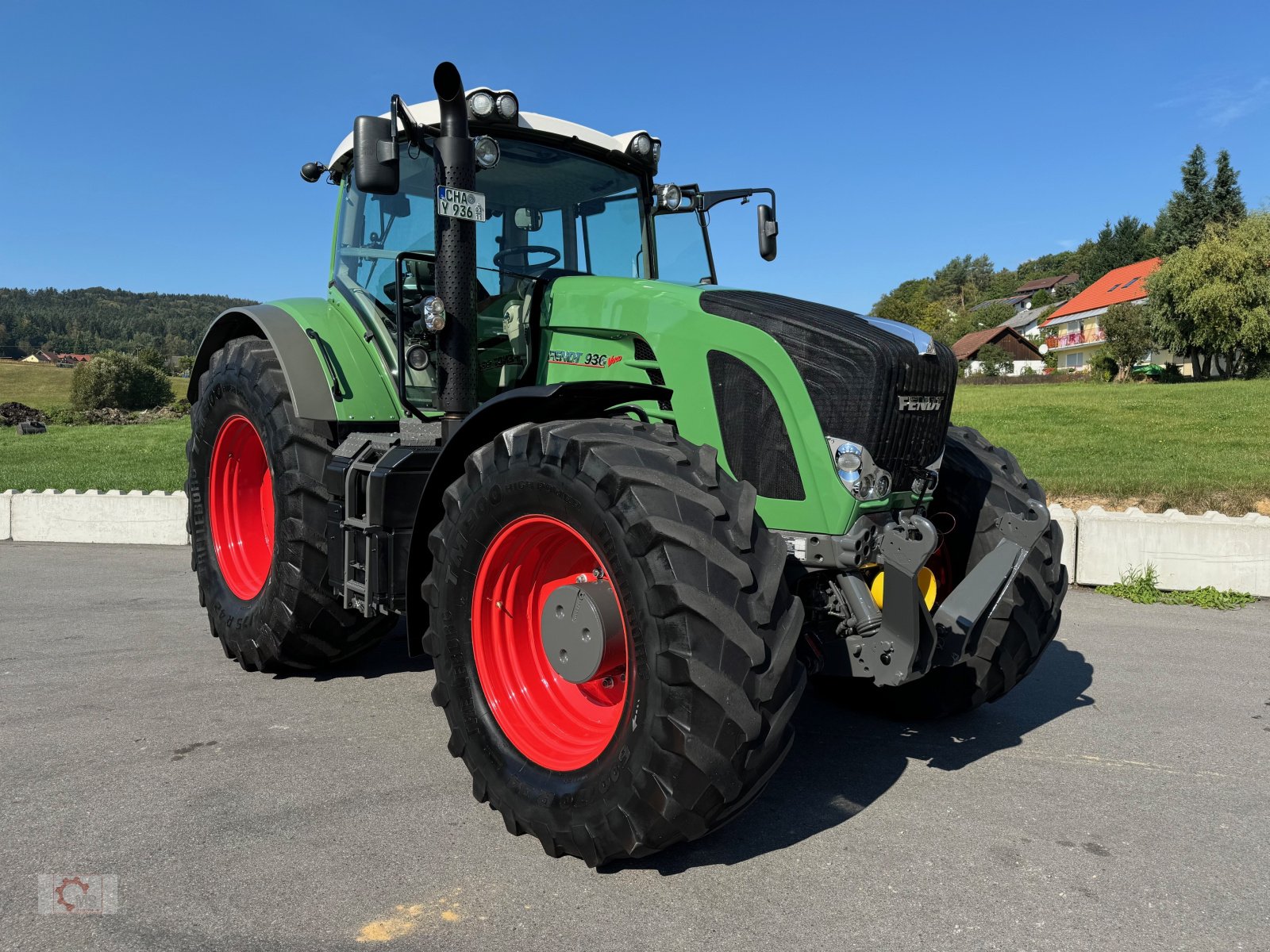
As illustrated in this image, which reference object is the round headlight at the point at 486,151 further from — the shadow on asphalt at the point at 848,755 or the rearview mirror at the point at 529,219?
the shadow on asphalt at the point at 848,755

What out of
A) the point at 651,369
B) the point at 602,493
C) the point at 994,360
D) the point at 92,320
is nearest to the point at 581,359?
the point at 651,369

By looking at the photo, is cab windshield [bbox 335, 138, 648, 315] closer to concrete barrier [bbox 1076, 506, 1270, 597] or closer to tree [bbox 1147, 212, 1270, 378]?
concrete barrier [bbox 1076, 506, 1270, 597]

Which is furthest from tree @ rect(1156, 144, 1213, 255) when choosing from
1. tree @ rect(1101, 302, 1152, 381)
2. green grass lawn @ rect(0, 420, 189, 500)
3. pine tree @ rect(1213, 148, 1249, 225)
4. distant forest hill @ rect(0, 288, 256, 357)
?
distant forest hill @ rect(0, 288, 256, 357)

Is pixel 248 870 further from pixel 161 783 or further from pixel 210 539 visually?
pixel 210 539

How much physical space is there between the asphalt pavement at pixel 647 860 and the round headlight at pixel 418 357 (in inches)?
63.3

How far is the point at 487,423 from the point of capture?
11.8ft

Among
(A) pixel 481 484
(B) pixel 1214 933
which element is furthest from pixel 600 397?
(B) pixel 1214 933

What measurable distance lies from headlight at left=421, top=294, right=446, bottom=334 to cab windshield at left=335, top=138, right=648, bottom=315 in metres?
0.44

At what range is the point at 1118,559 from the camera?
24.1 feet

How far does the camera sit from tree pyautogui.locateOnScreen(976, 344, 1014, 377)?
243ft

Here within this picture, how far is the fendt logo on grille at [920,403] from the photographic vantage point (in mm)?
3354

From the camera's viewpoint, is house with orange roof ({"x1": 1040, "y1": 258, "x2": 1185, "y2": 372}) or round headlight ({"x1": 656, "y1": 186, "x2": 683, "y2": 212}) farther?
house with orange roof ({"x1": 1040, "y1": 258, "x2": 1185, "y2": 372})

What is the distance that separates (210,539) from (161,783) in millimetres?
2260

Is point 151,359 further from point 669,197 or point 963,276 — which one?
point 963,276
